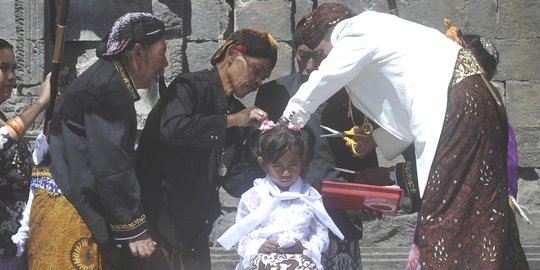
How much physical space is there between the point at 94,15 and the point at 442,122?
12.1 ft

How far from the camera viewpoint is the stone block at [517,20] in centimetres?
715

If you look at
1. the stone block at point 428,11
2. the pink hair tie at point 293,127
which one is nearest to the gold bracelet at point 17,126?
the pink hair tie at point 293,127

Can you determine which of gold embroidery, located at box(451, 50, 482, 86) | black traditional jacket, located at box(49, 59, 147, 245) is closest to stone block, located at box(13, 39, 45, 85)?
black traditional jacket, located at box(49, 59, 147, 245)

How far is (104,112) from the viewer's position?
13.5ft

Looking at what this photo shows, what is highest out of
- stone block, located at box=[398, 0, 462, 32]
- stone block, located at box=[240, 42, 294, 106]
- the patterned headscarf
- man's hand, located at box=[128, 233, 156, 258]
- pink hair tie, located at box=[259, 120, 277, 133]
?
the patterned headscarf

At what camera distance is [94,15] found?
23.1 ft

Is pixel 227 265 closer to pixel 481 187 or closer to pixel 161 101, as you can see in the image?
pixel 161 101

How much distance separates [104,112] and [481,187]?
1529 millimetres

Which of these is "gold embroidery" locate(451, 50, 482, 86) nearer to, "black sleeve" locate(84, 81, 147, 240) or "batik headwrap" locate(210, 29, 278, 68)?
"batik headwrap" locate(210, 29, 278, 68)

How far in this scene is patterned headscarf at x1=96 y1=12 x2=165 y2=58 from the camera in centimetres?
431

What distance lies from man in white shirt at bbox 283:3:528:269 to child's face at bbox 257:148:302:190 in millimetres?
338

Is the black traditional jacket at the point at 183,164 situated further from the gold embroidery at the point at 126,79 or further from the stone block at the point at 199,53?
the stone block at the point at 199,53

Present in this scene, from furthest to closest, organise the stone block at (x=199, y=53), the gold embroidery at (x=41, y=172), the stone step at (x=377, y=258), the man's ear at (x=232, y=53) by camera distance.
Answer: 1. the stone block at (x=199, y=53)
2. the stone step at (x=377, y=258)
3. the man's ear at (x=232, y=53)
4. the gold embroidery at (x=41, y=172)

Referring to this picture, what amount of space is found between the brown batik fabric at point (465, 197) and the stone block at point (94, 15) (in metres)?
3.53
